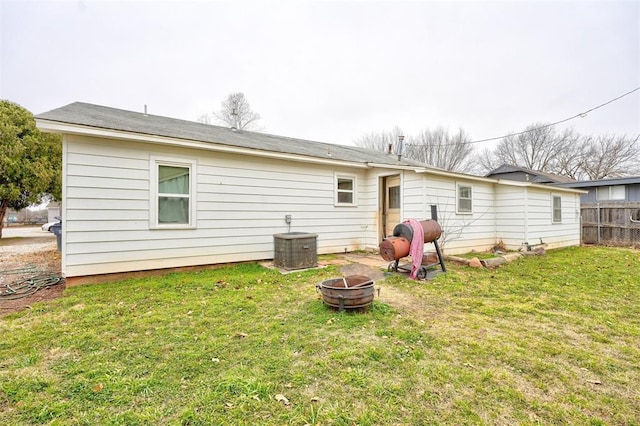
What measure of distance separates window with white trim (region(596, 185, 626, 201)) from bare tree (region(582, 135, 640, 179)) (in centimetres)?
1427

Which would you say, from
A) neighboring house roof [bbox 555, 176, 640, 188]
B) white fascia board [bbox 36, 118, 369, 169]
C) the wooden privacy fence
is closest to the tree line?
neighboring house roof [bbox 555, 176, 640, 188]

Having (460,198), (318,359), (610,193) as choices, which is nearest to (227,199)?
(318,359)

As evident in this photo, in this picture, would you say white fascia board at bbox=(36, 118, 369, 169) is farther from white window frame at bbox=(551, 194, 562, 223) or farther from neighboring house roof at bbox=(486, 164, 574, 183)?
neighboring house roof at bbox=(486, 164, 574, 183)

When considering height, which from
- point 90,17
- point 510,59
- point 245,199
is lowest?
point 245,199

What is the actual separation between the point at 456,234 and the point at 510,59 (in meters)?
10.9

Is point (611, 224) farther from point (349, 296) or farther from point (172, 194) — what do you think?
point (172, 194)

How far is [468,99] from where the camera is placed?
21.2 metres

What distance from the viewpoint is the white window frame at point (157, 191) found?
566 centimetres

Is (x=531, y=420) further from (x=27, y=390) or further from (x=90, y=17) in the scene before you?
(x=90, y=17)

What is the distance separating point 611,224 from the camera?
1172cm

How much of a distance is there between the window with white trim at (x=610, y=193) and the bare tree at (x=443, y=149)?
15.7 meters

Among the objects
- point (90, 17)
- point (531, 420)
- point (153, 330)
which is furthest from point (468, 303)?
point (90, 17)

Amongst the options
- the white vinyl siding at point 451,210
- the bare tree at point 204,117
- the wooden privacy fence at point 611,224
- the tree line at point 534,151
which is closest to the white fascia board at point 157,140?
the white vinyl siding at point 451,210

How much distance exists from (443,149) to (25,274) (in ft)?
105
